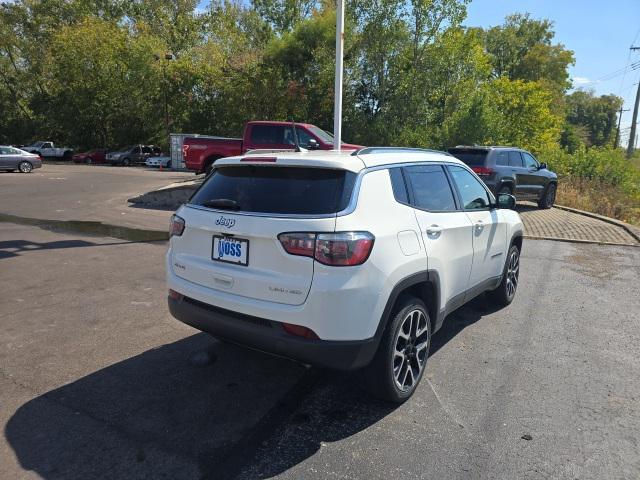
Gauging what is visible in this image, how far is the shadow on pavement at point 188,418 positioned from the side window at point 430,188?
151 cm

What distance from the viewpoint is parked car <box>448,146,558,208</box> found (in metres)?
12.6

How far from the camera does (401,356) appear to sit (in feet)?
11.7

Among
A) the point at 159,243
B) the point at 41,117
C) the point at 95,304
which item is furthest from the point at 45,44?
the point at 95,304

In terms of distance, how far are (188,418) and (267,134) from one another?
40.6 feet

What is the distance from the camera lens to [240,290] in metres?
3.27

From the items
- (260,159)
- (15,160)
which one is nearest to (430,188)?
(260,159)

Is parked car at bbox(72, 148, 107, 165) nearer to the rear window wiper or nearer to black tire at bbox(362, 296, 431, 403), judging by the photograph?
the rear window wiper

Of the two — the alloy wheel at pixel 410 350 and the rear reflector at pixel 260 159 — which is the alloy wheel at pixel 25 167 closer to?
the rear reflector at pixel 260 159

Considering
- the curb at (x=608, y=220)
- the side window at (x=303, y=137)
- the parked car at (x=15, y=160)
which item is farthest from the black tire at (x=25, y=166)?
the curb at (x=608, y=220)

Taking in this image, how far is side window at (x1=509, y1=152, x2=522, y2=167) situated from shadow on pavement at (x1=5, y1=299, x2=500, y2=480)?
445 inches

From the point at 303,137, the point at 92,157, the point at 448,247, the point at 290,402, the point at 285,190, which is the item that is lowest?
the point at 92,157

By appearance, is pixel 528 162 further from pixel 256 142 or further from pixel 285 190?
pixel 285 190

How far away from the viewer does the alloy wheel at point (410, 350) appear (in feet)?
11.5

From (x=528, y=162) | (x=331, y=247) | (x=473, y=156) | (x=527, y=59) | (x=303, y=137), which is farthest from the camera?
(x=527, y=59)
